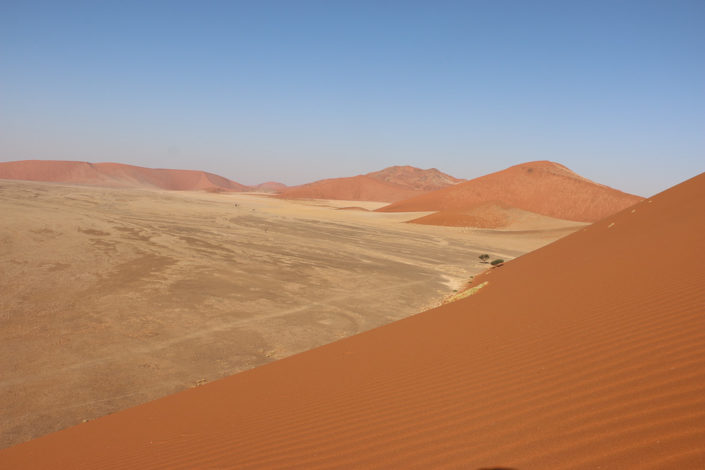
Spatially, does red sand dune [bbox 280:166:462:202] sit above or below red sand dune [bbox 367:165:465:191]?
below

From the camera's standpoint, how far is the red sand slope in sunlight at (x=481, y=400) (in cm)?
303

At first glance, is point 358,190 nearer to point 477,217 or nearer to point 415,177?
point 415,177

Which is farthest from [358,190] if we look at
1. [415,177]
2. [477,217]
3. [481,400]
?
[481,400]

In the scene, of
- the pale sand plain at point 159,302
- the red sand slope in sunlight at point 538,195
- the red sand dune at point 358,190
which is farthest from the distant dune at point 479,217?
the red sand dune at point 358,190

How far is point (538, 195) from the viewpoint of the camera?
68438mm

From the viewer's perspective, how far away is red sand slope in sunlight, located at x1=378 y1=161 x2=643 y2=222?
6391 cm

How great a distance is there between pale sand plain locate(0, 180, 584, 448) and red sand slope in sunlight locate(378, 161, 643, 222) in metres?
43.9

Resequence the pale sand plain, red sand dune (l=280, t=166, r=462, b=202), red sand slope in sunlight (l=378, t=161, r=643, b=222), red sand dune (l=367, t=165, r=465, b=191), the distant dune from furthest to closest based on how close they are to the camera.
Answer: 1. red sand dune (l=367, t=165, r=465, b=191)
2. red sand dune (l=280, t=166, r=462, b=202)
3. red sand slope in sunlight (l=378, t=161, r=643, b=222)
4. the distant dune
5. the pale sand plain

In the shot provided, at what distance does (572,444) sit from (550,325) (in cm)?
312

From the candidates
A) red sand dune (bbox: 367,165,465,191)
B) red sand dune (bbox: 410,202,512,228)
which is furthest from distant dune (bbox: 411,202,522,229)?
red sand dune (bbox: 367,165,465,191)

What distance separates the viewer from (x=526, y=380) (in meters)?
4.22

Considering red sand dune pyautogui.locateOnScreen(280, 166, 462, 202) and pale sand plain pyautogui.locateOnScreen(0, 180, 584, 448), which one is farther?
red sand dune pyautogui.locateOnScreen(280, 166, 462, 202)

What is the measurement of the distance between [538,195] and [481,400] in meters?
70.5

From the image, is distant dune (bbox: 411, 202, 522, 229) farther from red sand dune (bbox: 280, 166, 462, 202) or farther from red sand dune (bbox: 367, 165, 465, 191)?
red sand dune (bbox: 367, 165, 465, 191)
